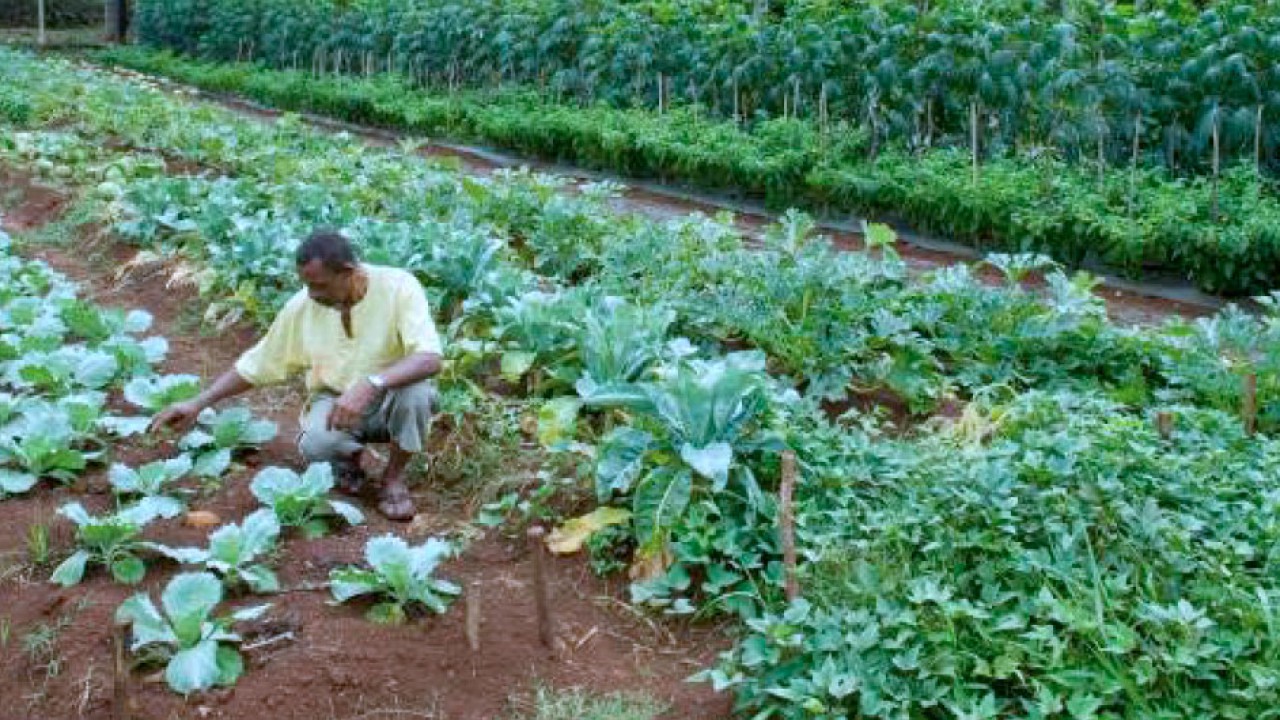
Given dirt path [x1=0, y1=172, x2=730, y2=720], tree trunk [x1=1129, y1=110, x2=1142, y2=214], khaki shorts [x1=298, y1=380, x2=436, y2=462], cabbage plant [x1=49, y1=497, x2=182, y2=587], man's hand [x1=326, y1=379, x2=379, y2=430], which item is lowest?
dirt path [x1=0, y1=172, x2=730, y2=720]

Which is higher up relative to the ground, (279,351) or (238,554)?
(279,351)

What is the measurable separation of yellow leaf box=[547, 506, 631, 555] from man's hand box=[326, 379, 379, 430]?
0.74 m

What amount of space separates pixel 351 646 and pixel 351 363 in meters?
1.26

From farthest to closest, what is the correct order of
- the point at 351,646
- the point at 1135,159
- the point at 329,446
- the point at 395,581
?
the point at 1135,159 → the point at 329,446 → the point at 395,581 → the point at 351,646

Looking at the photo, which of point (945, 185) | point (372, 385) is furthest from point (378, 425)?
point (945, 185)

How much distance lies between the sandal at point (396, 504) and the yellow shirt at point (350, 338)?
1.29 ft

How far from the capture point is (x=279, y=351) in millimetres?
5082

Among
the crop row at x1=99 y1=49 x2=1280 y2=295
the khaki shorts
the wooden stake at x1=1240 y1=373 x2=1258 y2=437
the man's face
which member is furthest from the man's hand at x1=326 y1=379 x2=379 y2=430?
the crop row at x1=99 y1=49 x2=1280 y2=295

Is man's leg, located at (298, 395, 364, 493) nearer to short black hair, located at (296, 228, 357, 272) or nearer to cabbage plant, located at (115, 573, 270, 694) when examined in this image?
short black hair, located at (296, 228, 357, 272)

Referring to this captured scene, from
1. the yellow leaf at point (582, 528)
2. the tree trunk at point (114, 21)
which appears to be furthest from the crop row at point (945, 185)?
the tree trunk at point (114, 21)

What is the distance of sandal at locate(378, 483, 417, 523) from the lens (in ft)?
16.3

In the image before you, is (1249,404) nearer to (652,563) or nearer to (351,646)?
(652,563)

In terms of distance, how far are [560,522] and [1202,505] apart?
200 cm

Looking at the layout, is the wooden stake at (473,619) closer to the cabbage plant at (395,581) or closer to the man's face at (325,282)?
the cabbage plant at (395,581)
